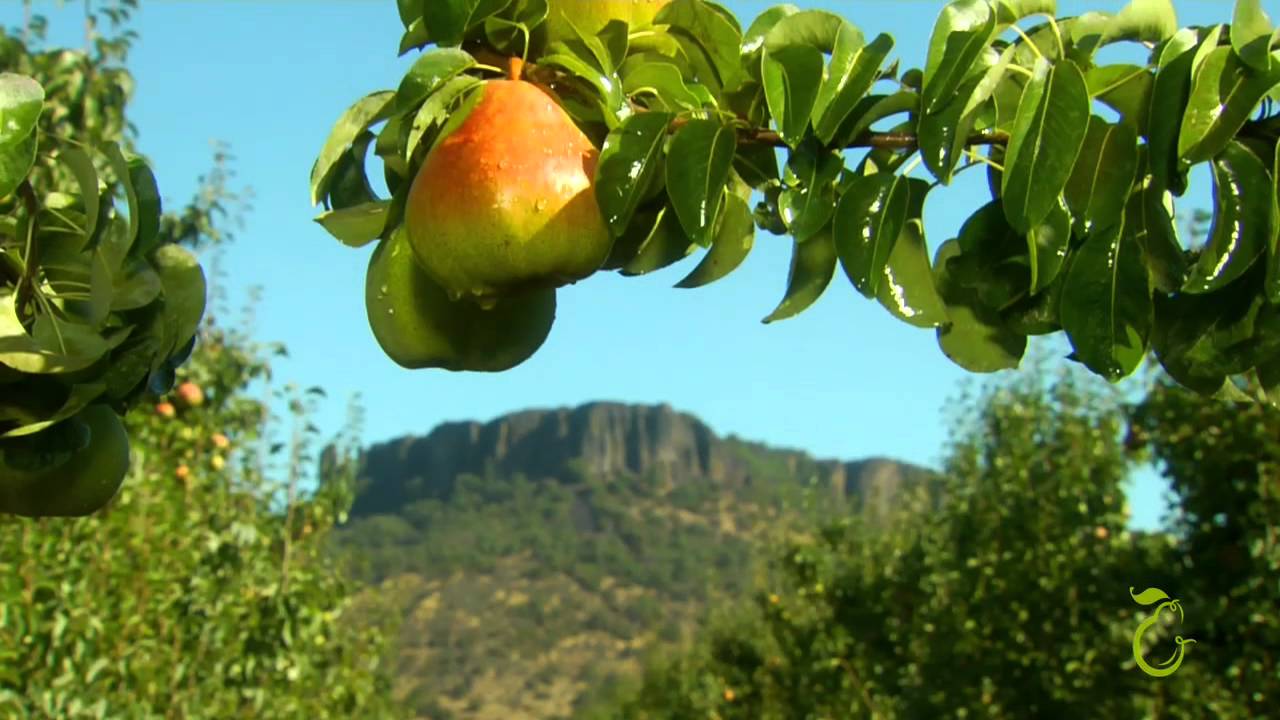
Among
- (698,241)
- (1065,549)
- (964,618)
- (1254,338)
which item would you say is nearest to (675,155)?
(698,241)

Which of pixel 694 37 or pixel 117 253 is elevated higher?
pixel 694 37

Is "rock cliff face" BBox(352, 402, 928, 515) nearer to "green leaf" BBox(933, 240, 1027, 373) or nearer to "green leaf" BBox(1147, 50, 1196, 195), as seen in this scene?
"green leaf" BBox(933, 240, 1027, 373)

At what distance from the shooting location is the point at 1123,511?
942 cm

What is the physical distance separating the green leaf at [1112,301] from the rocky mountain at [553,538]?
52.3 m

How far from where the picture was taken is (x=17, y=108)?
976 millimetres

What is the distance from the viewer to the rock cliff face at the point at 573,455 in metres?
→ 104

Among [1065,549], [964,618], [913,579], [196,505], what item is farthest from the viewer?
[913,579]

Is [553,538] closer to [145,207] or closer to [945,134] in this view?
[145,207]

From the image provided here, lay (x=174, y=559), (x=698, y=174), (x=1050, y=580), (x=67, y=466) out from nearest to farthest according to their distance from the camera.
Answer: (x=698, y=174) → (x=67, y=466) → (x=174, y=559) → (x=1050, y=580)

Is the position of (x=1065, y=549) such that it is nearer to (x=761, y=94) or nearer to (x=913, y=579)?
(x=913, y=579)

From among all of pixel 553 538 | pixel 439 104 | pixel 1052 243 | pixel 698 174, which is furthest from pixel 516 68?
pixel 553 538

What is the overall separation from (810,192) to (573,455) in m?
104

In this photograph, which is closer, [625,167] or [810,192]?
[625,167]

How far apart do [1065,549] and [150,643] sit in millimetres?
6432
